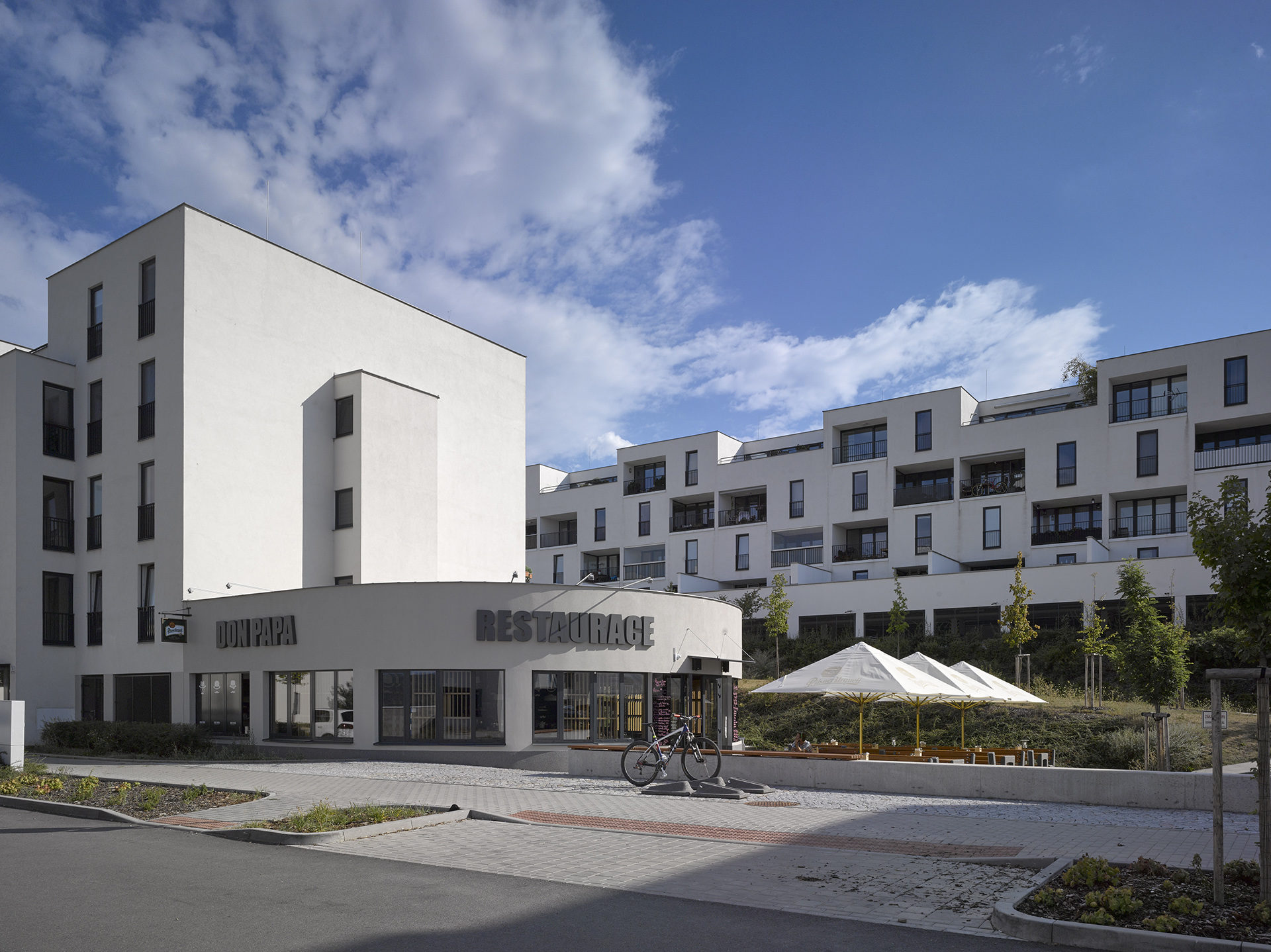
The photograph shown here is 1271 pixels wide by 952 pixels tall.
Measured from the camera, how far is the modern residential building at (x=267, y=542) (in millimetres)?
24188

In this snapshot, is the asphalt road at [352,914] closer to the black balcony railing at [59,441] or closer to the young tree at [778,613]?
the black balcony railing at [59,441]

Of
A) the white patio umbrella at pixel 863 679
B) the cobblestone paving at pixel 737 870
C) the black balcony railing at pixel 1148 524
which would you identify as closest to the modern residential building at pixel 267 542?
the white patio umbrella at pixel 863 679

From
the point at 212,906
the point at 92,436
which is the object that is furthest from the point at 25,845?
the point at 92,436

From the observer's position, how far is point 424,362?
116 feet

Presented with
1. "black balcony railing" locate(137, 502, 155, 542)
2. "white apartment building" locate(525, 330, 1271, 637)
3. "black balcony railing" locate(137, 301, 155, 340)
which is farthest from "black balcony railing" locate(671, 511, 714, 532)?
"black balcony railing" locate(137, 301, 155, 340)

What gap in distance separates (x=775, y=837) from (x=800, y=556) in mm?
43940

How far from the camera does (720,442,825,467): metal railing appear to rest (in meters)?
58.2

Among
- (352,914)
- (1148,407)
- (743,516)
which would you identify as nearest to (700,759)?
(352,914)

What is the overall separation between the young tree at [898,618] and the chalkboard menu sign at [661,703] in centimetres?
1889

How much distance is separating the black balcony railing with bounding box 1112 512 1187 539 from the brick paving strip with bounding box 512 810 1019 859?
39083mm

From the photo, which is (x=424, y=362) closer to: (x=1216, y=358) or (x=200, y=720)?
(x=200, y=720)

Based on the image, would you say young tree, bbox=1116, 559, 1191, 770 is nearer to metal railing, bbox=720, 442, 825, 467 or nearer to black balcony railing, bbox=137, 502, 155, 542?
black balcony railing, bbox=137, 502, 155, 542

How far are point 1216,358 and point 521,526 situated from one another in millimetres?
31585

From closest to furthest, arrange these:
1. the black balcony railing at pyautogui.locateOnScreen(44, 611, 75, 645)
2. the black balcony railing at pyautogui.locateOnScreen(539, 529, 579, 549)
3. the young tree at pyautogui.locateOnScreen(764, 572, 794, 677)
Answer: the black balcony railing at pyautogui.locateOnScreen(44, 611, 75, 645) < the young tree at pyautogui.locateOnScreen(764, 572, 794, 677) < the black balcony railing at pyautogui.locateOnScreen(539, 529, 579, 549)
